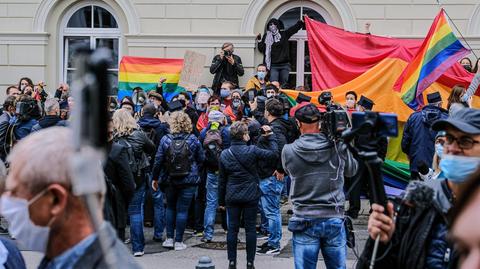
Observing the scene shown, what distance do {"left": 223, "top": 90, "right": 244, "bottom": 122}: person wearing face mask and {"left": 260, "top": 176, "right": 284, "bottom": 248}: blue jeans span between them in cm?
267

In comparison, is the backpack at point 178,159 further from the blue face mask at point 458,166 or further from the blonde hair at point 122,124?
the blue face mask at point 458,166

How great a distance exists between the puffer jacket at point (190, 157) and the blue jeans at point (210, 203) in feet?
1.47

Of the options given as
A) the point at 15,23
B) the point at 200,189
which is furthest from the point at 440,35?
the point at 15,23

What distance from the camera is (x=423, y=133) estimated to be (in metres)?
10.4

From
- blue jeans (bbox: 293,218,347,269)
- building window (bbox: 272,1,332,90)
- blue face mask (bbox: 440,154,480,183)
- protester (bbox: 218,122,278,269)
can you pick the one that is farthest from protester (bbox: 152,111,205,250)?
building window (bbox: 272,1,332,90)

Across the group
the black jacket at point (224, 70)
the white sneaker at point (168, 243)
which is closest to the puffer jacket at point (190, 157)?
the white sneaker at point (168, 243)

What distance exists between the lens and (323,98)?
34.5 ft

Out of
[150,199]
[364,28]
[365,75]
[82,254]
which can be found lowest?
[150,199]

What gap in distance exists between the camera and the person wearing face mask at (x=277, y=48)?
16875mm

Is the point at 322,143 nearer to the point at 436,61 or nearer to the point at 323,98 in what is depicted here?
the point at 323,98

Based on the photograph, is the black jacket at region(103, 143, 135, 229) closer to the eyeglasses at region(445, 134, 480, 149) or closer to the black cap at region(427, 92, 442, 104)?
the black cap at region(427, 92, 442, 104)

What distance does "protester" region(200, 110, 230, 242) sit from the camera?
10.8 meters

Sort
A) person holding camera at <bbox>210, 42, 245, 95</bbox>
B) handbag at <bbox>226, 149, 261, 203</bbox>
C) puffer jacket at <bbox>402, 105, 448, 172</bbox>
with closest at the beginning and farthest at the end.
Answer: handbag at <bbox>226, 149, 261, 203</bbox>
puffer jacket at <bbox>402, 105, 448, 172</bbox>
person holding camera at <bbox>210, 42, 245, 95</bbox>

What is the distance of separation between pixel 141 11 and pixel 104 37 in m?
1.14
